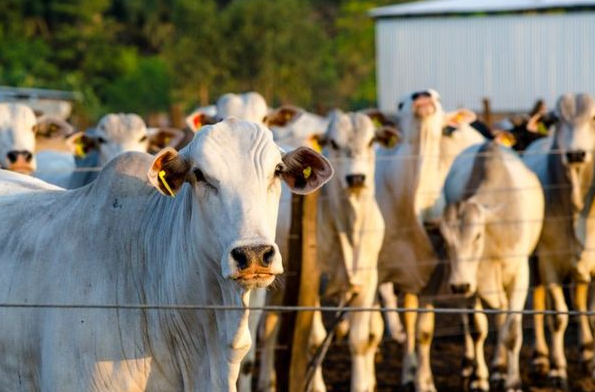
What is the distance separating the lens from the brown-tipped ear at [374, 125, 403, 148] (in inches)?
507

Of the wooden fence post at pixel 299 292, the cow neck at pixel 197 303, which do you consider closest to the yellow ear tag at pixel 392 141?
the wooden fence post at pixel 299 292

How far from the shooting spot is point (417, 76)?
160 feet

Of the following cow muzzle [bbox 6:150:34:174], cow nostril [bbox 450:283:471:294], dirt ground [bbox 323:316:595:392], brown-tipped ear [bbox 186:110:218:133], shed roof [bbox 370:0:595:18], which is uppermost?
shed roof [bbox 370:0:595:18]

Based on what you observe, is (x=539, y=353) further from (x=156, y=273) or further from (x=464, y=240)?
(x=156, y=273)

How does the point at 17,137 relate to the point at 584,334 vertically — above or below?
above

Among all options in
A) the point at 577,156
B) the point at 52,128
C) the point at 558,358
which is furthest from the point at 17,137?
the point at 558,358

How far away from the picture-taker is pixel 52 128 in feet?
46.6

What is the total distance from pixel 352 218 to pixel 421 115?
165 centimetres

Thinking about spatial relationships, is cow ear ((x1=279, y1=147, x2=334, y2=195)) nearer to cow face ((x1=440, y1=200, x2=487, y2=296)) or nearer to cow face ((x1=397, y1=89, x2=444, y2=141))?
cow face ((x1=440, y1=200, x2=487, y2=296))

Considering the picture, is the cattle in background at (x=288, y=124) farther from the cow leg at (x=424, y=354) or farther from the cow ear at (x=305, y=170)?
the cow ear at (x=305, y=170)

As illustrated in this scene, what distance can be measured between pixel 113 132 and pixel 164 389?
6.72 metres

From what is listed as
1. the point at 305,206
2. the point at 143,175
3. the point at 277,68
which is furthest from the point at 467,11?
the point at 143,175

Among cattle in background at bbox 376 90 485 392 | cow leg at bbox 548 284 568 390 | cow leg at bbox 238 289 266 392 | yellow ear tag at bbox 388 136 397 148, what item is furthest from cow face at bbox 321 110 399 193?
cow leg at bbox 548 284 568 390

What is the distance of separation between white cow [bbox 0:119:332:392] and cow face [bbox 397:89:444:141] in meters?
6.48
